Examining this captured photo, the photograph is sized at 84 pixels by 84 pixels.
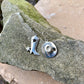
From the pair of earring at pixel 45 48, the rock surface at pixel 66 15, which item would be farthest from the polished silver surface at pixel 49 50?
the rock surface at pixel 66 15

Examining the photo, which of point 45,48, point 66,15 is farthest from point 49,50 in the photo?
point 66,15

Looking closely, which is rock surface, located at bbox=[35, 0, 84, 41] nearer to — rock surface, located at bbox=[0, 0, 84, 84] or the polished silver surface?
rock surface, located at bbox=[0, 0, 84, 84]

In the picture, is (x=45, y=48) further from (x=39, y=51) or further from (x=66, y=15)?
(x=66, y=15)

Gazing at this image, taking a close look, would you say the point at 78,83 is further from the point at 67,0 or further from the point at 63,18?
the point at 67,0

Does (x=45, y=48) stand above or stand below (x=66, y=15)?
above

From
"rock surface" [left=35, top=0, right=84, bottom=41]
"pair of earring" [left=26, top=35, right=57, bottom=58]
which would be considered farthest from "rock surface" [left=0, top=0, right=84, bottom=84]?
"rock surface" [left=35, top=0, right=84, bottom=41]
